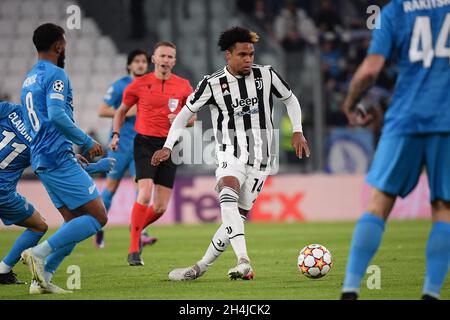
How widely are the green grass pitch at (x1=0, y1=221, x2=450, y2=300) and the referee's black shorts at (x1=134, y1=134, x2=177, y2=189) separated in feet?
3.10

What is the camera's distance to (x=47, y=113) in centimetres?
723

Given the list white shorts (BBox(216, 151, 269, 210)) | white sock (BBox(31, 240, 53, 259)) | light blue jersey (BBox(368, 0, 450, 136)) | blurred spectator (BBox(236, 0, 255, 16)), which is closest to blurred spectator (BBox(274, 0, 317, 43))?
blurred spectator (BBox(236, 0, 255, 16))

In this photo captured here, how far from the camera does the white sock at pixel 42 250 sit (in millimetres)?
7023

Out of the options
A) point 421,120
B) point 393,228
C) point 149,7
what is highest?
point 149,7

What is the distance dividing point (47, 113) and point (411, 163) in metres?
3.02

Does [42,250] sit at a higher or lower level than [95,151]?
lower

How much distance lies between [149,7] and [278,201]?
6.55 m

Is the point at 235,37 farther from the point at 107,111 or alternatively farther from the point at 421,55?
the point at 107,111

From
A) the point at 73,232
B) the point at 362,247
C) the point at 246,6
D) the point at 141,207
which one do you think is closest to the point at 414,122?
the point at 362,247

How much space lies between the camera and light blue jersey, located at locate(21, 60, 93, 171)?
7.07 meters

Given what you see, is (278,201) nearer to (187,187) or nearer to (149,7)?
(187,187)

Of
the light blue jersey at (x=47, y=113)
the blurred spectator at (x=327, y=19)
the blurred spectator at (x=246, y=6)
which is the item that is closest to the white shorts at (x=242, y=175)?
the light blue jersey at (x=47, y=113)
